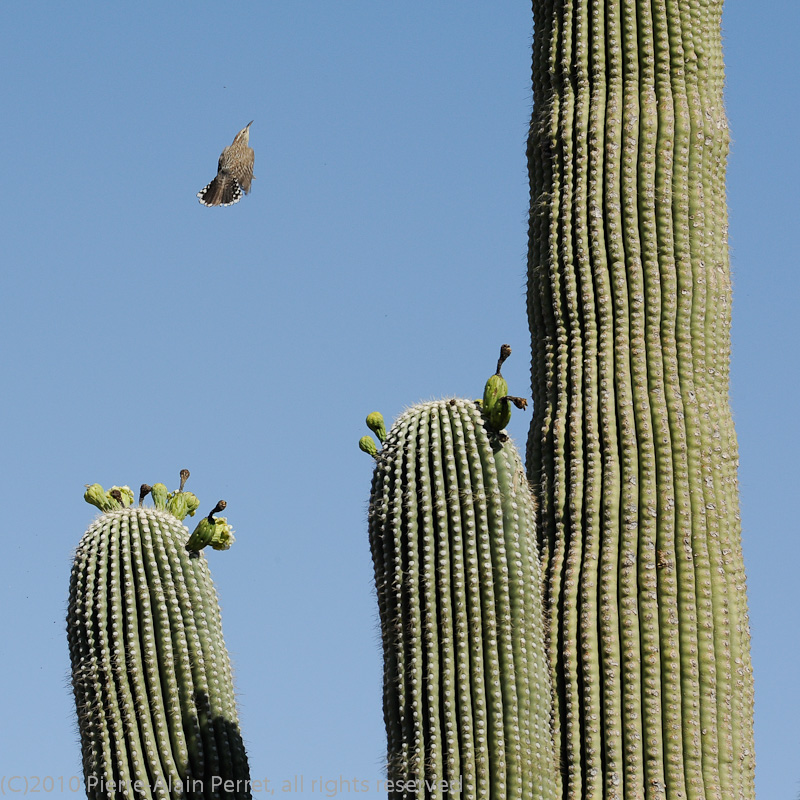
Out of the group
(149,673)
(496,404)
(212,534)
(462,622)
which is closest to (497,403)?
(496,404)

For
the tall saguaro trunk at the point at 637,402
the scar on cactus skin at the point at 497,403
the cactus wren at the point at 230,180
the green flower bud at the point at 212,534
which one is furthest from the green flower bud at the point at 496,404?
the cactus wren at the point at 230,180

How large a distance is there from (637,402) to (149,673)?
270 centimetres

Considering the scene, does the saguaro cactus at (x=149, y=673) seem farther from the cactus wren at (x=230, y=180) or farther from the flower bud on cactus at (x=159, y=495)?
the cactus wren at (x=230, y=180)

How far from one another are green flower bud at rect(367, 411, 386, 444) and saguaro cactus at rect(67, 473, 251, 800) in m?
0.99

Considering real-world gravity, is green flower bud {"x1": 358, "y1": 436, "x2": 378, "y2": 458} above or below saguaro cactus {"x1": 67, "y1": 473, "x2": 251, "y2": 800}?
above

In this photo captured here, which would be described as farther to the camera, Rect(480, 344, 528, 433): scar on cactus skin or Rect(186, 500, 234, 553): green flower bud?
Rect(186, 500, 234, 553): green flower bud

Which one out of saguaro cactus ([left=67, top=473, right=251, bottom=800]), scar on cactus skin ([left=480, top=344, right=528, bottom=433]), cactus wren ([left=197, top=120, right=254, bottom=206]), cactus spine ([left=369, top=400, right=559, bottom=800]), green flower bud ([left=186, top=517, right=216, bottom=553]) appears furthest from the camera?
cactus wren ([left=197, top=120, right=254, bottom=206])

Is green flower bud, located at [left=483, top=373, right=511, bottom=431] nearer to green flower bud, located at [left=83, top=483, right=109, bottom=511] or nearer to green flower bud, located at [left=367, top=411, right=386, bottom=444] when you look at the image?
green flower bud, located at [left=367, top=411, right=386, bottom=444]

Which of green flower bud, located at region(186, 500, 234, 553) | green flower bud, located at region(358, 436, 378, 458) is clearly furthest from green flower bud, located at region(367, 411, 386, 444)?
green flower bud, located at region(186, 500, 234, 553)

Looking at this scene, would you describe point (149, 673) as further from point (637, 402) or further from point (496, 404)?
point (637, 402)

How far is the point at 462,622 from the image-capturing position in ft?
20.6

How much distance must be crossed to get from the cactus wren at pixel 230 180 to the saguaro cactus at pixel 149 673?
22.0ft

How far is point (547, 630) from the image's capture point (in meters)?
7.06

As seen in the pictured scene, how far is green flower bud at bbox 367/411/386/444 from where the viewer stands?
22.4 feet
